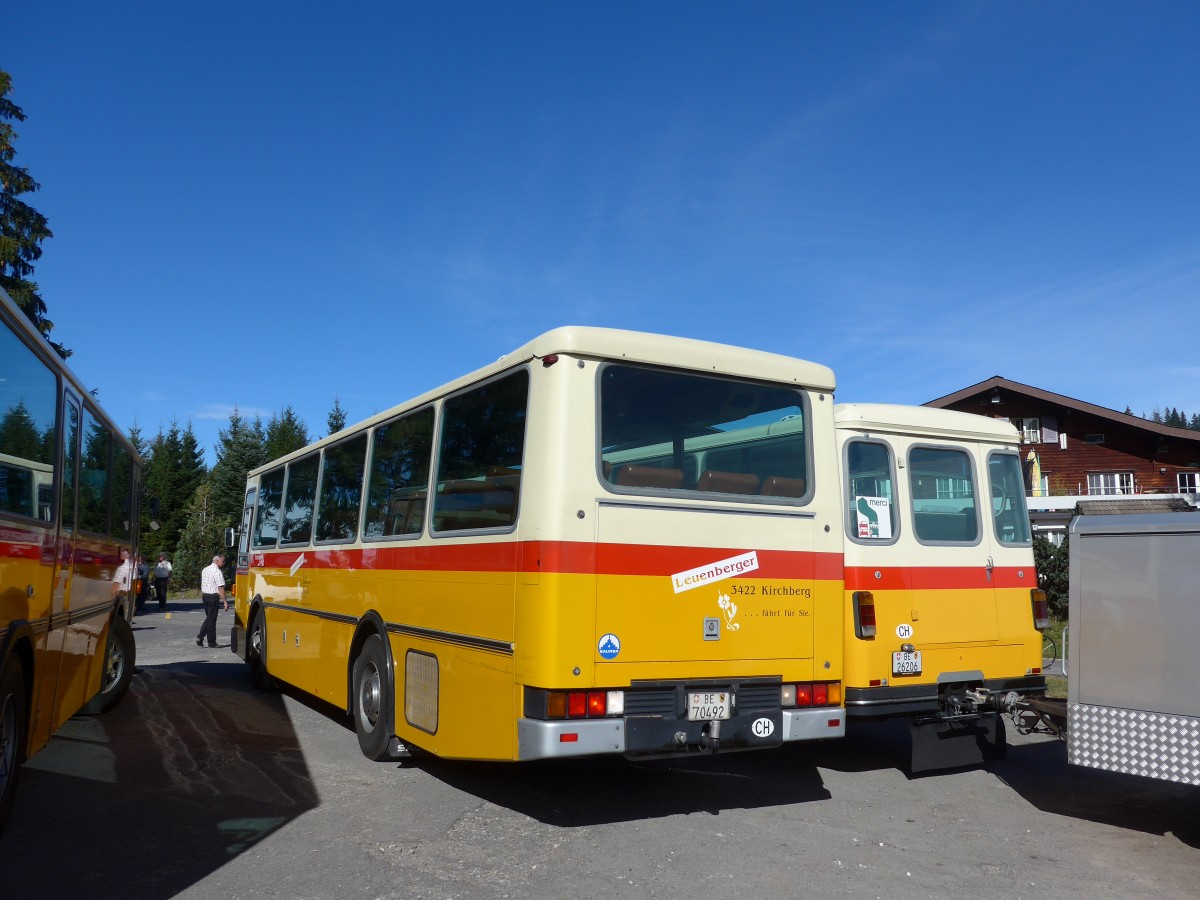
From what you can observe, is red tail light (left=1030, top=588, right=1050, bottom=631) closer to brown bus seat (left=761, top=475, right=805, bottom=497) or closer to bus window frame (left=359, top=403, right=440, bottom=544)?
brown bus seat (left=761, top=475, right=805, bottom=497)

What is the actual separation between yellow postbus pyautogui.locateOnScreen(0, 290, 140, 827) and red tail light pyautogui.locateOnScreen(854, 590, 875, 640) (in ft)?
18.0

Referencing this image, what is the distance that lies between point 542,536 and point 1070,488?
42.4 m

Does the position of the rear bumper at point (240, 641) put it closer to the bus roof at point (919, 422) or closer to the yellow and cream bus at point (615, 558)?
the yellow and cream bus at point (615, 558)

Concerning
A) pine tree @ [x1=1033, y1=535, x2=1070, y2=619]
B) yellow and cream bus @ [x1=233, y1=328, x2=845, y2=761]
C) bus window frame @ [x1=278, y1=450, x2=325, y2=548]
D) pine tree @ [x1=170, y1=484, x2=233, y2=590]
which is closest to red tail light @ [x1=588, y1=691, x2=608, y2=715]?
yellow and cream bus @ [x1=233, y1=328, x2=845, y2=761]

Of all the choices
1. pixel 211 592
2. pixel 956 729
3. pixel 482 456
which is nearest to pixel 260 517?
pixel 211 592

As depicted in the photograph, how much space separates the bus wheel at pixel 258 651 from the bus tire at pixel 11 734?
612cm

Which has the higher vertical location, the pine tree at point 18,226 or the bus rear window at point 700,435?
the pine tree at point 18,226

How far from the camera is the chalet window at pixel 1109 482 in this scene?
42094mm

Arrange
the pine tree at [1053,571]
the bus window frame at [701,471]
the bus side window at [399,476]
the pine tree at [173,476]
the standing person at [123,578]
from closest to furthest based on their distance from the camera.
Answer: the bus window frame at [701,471], the bus side window at [399,476], the standing person at [123,578], the pine tree at [1053,571], the pine tree at [173,476]

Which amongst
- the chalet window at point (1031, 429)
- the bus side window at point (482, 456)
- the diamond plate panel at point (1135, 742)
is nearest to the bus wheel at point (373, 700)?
the bus side window at point (482, 456)

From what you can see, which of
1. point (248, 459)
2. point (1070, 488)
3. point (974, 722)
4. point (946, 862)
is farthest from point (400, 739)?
point (248, 459)

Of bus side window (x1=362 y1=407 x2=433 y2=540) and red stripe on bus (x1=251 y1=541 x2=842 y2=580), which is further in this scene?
bus side window (x1=362 y1=407 x2=433 y2=540)

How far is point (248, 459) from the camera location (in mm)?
52469

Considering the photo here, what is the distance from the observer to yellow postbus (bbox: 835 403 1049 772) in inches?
294
